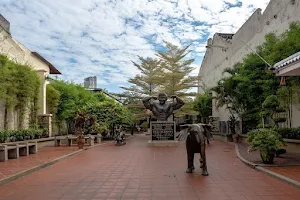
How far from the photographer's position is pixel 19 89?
14789 millimetres

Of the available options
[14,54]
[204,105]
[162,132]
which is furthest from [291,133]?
[204,105]

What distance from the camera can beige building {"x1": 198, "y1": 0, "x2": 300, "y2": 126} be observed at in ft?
43.8

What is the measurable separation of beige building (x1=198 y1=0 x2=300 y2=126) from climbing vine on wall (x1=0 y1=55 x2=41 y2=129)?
11.5 metres

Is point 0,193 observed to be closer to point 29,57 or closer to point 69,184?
point 69,184

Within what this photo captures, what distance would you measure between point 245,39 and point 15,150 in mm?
15279

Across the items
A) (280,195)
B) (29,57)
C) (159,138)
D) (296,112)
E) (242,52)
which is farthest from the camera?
(242,52)

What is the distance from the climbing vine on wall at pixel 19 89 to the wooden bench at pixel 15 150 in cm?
298

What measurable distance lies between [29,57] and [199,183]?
50.0ft

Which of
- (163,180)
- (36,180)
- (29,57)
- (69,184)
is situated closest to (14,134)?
(29,57)

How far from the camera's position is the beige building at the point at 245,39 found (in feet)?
43.8

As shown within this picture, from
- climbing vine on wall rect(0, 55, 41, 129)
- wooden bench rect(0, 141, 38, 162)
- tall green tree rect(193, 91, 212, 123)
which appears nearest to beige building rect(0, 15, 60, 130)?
climbing vine on wall rect(0, 55, 41, 129)

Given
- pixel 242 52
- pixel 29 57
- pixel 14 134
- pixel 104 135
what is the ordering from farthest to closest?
pixel 104 135, pixel 242 52, pixel 29 57, pixel 14 134

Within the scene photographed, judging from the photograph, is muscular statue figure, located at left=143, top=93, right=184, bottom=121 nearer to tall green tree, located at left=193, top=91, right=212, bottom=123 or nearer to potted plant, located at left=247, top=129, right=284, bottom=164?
potted plant, located at left=247, top=129, right=284, bottom=164

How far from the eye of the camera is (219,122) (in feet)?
74.5
